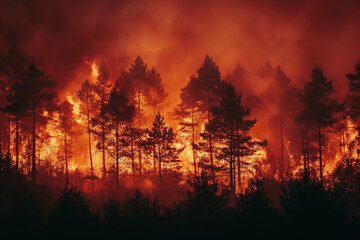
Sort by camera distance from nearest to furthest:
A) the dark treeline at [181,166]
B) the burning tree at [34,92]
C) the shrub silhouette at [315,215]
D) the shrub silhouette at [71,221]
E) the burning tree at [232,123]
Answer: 1. the shrub silhouette at [315,215]
2. the shrub silhouette at [71,221]
3. the dark treeline at [181,166]
4. the burning tree at [232,123]
5. the burning tree at [34,92]

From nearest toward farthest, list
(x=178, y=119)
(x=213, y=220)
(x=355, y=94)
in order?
(x=213, y=220)
(x=355, y=94)
(x=178, y=119)

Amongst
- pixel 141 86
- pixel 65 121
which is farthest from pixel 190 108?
pixel 65 121


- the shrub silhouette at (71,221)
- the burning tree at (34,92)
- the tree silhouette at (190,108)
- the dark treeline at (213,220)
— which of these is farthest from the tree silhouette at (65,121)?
the shrub silhouette at (71,221)

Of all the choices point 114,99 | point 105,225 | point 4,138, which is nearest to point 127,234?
point 105,225

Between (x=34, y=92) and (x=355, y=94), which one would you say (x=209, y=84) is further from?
(x=34, y=92)

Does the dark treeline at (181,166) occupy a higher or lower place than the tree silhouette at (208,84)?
lower

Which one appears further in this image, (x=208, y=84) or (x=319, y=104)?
(x=208, y=84)

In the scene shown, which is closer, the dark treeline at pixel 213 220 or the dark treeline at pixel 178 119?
the dark treeline at pixel 213 220

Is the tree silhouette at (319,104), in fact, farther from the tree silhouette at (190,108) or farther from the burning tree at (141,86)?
the burning tree at (141,86)

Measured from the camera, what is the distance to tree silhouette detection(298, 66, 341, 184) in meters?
25.0

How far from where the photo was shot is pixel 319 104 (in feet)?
82.9

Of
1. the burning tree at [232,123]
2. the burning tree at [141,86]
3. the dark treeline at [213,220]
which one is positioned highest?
the burning tree at [141,86]

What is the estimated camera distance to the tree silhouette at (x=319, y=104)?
25.0 m

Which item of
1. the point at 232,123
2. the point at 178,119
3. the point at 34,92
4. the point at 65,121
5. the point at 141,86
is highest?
the point at 141,86
